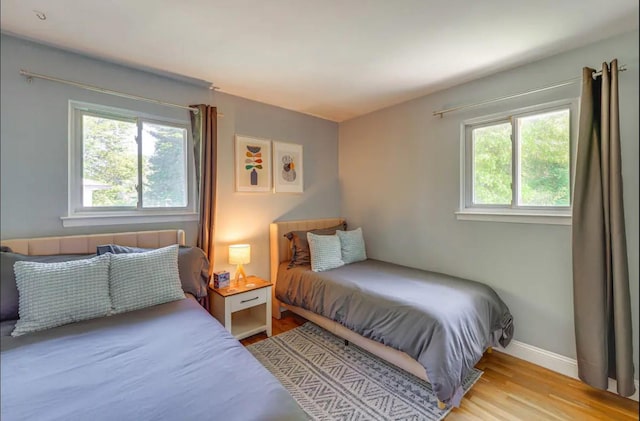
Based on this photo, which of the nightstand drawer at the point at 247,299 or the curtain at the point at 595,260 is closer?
the curtain at the point at 595,260

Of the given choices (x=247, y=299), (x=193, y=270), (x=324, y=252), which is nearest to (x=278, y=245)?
(x=324, y=252)

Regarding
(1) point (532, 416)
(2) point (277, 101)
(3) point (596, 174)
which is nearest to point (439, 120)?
(3) point (596, 174)

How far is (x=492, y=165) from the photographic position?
8.19 ft

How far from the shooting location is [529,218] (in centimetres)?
220

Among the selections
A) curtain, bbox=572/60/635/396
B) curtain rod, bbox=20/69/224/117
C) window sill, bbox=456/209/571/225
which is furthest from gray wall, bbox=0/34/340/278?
curtain, bbox=572/60/635/396

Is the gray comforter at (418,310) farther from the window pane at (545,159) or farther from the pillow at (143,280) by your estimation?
the pillow at (143,280)

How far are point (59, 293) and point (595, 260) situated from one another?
300 centimetres

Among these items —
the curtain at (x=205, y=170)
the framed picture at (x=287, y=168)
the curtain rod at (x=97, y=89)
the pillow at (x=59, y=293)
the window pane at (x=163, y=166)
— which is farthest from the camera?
the framed picture at (x=287, y=168)

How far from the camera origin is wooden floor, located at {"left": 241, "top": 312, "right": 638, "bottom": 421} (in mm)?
1717

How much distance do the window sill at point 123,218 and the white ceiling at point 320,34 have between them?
1092mm

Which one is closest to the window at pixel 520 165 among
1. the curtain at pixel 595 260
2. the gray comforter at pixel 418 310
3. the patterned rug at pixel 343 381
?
the curtain at pixel 595 260

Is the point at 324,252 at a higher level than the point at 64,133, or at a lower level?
lower

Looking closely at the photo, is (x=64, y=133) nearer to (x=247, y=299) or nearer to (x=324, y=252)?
(x=247, y=299)

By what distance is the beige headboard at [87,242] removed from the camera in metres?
1.79
